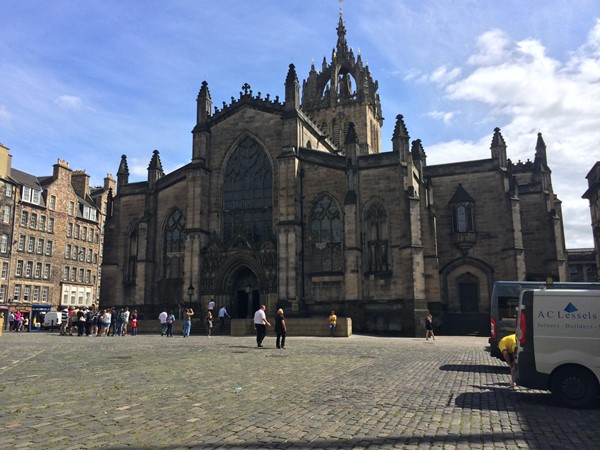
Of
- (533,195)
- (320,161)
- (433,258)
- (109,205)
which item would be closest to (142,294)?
(109,205)

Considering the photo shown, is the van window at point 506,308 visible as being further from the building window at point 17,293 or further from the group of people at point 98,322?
the building window at point 17,293

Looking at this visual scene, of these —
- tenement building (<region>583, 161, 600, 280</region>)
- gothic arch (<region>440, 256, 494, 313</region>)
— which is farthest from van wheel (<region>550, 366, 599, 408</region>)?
tenement building (<region>583, 161, 600, 280</region>)

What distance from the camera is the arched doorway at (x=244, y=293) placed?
Answer: 34.5 meters

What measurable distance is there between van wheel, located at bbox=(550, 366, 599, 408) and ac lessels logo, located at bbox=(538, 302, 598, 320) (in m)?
0.84

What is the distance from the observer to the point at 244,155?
119ft

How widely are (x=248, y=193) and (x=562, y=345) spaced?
28850 millimetres

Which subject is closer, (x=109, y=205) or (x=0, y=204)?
(x=109, y=205)

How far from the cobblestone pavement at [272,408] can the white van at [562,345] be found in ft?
1.36

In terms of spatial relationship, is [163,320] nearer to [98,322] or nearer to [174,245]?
[98,322]

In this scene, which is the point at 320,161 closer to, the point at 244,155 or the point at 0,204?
the point at 244,155

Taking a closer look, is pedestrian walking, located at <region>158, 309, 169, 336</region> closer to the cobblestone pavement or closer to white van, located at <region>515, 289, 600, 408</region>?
the cobblestone pavement

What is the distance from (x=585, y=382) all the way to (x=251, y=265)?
26501 millimetres

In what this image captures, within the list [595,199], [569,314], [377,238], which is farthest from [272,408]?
[595,199]

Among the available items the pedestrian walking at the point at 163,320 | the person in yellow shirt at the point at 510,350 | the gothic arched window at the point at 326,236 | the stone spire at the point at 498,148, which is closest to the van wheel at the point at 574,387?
the person in yellow shirt at the point at 510,350
